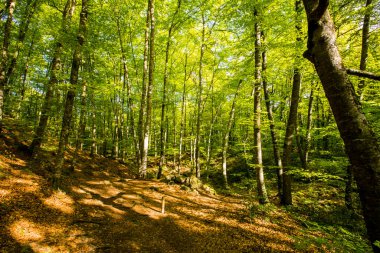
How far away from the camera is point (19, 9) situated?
42.9 feet

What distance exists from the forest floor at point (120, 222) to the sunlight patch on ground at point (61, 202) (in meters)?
0.03

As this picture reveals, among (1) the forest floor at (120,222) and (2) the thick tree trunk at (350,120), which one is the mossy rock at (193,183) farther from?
(2) the thick tree trunk at (350,120)

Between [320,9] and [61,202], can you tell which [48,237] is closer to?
[61,202]

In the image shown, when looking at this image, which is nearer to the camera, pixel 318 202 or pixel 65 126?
pixel 65 126

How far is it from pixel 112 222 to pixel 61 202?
2.19 meters

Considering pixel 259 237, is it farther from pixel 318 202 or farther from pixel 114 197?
pixel 318 202

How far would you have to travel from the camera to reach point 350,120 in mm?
2029

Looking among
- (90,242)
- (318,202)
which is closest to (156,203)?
(90,242)

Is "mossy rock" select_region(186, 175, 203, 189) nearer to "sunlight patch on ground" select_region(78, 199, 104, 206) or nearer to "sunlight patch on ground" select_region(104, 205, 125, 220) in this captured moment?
"sunlight patch on ground" select_region(104, 205, 125, 220)

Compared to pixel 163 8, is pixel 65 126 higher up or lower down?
lower down

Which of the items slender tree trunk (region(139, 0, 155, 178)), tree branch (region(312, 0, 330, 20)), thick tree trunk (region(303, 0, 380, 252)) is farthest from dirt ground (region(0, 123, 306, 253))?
tree branch (region(312, 0, 330, 20))

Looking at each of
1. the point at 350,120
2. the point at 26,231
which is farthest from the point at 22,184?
the point at 350,120

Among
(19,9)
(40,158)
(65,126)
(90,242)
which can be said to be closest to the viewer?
(90,242)

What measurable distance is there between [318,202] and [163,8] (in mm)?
18994
